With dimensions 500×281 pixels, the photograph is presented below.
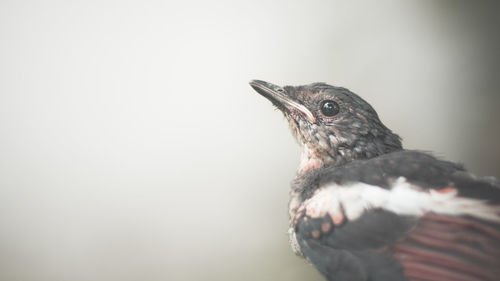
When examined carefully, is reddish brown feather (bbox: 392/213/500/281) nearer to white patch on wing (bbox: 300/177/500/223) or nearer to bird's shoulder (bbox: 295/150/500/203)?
white patch on wing (bbox: 300/177/500/223)

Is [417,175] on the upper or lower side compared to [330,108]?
lower

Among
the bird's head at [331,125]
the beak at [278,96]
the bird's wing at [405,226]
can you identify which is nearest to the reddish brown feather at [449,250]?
the bird's wing at [405,226]

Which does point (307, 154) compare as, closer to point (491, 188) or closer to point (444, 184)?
point (444, 184)

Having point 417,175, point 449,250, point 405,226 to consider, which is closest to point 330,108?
point 417,175

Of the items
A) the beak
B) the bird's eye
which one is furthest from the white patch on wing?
the beak

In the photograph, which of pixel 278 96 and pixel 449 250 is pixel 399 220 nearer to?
pixel 449 250

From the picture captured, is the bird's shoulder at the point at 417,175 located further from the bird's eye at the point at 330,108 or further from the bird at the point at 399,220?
the bird's eye at the point at 330,108
